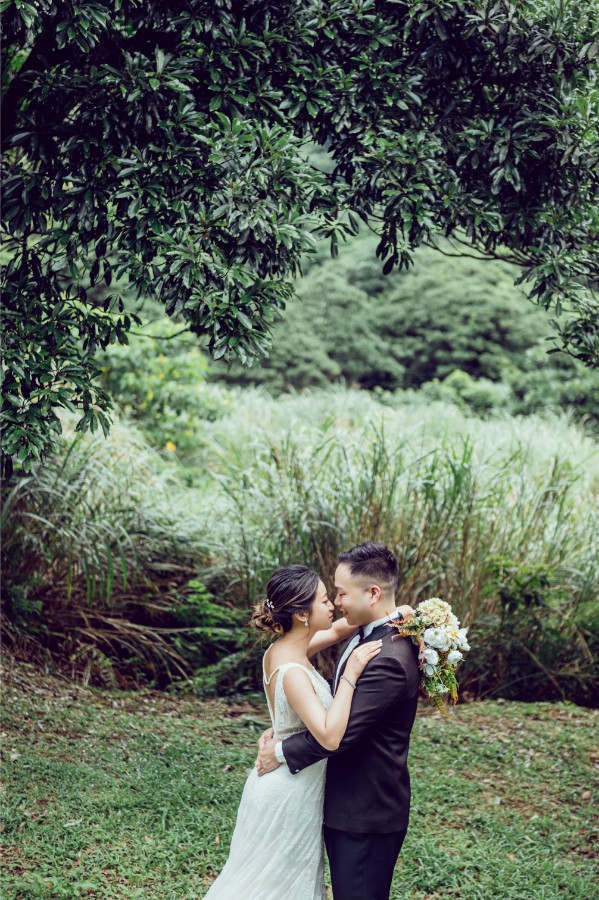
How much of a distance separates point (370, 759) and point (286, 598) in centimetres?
60

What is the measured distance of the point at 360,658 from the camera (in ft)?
9.55

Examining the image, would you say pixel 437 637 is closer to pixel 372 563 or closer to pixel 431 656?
pixel 431 656

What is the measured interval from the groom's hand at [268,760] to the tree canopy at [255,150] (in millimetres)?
1673

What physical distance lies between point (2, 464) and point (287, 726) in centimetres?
235

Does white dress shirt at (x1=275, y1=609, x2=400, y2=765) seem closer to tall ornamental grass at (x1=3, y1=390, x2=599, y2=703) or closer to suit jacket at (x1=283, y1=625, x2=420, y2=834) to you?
suit jacket at (x1=283, y1=625, x2=420, y2=834)

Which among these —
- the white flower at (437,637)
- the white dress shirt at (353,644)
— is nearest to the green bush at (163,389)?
the white dress shirt at (353,644)

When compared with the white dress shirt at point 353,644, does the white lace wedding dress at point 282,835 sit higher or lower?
lower

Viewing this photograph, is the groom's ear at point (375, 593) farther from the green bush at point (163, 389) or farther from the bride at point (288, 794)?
the green bush at point (163, 389)

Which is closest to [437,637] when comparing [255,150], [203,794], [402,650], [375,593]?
[402,650]

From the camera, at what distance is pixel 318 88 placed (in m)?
4.34

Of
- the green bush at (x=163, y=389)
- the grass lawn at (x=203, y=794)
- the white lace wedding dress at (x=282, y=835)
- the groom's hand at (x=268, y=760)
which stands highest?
the groom's hand at (x=268, y=760)

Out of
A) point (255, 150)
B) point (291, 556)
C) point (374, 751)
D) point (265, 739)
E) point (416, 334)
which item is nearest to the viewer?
point (374, 751)

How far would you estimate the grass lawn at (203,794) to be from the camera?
450cm

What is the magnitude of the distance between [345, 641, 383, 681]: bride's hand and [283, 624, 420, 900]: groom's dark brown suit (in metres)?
0.02
